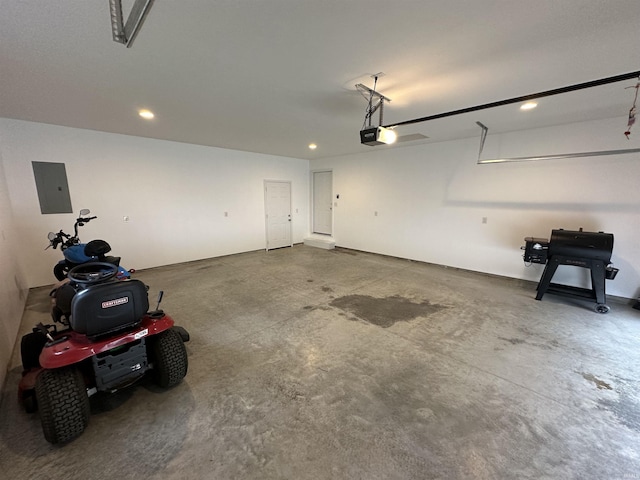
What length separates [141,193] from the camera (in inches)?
197

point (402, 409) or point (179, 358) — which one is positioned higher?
point (179, 358)

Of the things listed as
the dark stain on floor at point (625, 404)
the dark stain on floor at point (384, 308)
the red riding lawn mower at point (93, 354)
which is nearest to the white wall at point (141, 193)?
the red riding lawn mower at point (93, 354)

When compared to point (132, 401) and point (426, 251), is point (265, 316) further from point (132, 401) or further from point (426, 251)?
point (426, 251)

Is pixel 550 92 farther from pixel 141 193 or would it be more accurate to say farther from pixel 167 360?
pixel 141 193

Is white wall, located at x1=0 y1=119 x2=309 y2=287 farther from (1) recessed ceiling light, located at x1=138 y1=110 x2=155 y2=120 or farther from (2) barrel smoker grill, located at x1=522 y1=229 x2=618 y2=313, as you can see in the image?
(2) barrel smoker grill, located at x1=522 y1=229 x2=618 y2=313

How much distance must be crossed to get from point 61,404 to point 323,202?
23.0 ft

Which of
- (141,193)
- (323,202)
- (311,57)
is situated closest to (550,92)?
(311,57)

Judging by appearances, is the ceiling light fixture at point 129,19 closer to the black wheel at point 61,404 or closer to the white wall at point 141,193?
the black wheel at point 61,404

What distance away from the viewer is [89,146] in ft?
14.4

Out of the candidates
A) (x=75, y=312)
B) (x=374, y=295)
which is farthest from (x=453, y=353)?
(x=75, y=312)

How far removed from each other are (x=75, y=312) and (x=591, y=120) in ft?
21.4

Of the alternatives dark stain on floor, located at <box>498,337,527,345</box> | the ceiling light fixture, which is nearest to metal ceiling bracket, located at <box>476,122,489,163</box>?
dark stain on floor, located at <box>498,337,527,345</box>

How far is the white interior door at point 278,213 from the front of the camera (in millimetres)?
7102

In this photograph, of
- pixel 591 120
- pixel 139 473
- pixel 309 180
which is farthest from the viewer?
pixel 309 180
